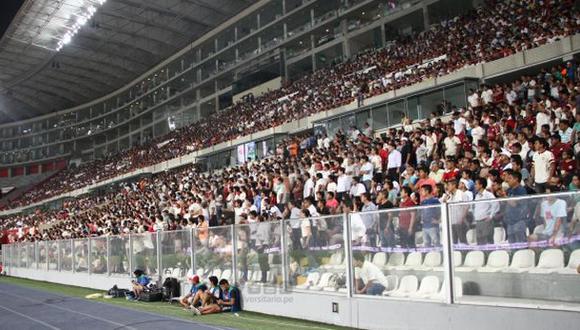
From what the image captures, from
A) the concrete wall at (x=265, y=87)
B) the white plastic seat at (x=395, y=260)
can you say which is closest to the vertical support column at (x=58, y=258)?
the white plastic seat at (x=395, y=260)

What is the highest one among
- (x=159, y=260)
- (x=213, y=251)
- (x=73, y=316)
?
(x=213, y=251)

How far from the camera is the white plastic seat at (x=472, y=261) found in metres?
6.66

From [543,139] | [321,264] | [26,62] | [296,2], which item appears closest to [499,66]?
[543,139]

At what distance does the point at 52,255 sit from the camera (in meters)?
22.3

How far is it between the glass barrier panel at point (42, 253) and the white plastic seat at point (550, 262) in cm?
2131

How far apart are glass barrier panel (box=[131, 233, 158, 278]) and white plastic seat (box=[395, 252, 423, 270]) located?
857 centimetres

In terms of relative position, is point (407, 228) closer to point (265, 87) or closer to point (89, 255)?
point (89, 255)

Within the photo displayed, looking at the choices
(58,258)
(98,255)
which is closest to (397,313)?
(98,255)

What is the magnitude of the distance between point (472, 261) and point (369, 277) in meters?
1.93

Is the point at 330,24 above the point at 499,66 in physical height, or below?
above

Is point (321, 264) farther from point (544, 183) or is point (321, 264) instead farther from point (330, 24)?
point (330, 24)

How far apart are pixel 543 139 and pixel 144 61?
53.8 metres

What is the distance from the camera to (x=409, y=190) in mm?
10484

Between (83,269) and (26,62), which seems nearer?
(83,269)
